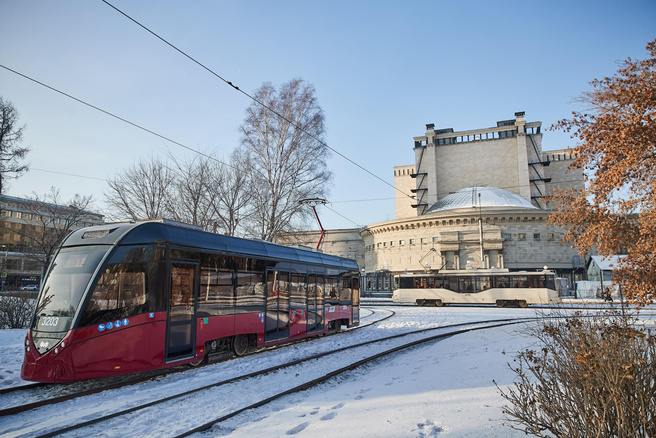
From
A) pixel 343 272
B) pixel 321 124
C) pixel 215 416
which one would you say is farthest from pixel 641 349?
pixel 321 124

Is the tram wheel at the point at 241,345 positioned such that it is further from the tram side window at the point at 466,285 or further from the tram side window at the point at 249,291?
the tram side window at the point at 466,285

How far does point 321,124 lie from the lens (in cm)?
2705

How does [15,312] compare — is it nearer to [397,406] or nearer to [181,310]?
[181,310]

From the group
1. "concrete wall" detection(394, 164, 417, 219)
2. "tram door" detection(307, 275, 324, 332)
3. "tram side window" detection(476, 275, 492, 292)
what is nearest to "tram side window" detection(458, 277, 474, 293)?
"tram side window" detection(476, 275, 492, 292)

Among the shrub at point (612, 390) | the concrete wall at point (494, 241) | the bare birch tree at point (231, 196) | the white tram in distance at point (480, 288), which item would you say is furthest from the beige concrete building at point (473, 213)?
the shrub at point (612, 390)

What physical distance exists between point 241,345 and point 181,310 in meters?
2.70

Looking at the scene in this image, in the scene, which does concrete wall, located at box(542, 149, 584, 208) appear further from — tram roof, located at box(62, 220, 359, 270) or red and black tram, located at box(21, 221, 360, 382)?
red and black tram, located at box(21, 221, 360, 382)

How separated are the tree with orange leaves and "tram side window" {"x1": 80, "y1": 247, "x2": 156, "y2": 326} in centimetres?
937

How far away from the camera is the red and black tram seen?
7430 mm

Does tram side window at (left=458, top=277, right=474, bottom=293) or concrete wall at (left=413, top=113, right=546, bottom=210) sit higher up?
concrete wall at (left=413, top=113, right=546, bottom=210)

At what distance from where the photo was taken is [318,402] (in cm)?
682

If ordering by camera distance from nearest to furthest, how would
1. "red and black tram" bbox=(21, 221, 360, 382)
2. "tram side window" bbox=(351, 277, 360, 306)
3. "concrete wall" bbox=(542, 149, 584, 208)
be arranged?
"red and black tram" bbox=(21, 221, 360, 382), "tram side window" bbox=(351, 277, 360, 306), "concrete wall" bbox=(542, 149, 584, 208)

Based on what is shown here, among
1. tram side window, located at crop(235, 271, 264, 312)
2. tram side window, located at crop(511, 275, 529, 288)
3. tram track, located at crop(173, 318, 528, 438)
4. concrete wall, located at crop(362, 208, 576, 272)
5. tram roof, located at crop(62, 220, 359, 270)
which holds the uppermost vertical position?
concrete wall, located at crop(362, 208, 576, 272)

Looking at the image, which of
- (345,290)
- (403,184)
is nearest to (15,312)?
(345,290)
